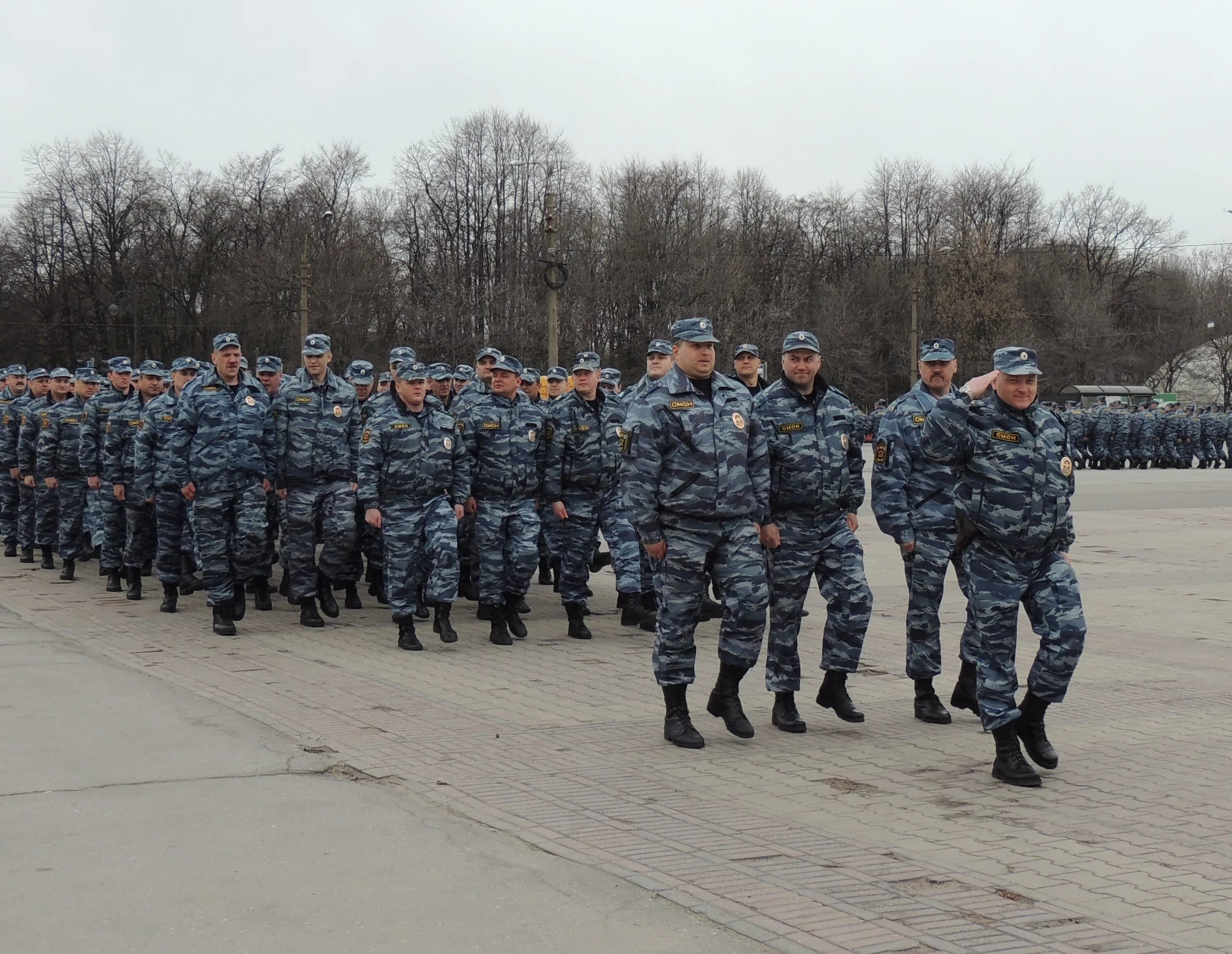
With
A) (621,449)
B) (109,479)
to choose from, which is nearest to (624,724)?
(621,449)

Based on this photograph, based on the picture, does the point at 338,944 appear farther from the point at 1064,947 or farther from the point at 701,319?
the point at 701,319

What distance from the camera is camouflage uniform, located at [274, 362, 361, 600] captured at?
1179 centimetres

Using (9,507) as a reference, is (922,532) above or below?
above

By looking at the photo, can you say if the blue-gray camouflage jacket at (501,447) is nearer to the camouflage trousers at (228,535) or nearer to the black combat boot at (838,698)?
the camouflage trousers at (228,535)

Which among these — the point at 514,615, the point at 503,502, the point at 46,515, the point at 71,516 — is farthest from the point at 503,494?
the point at 46,515

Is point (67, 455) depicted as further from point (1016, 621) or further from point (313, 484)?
point (1016, 621)

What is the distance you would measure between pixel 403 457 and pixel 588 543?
165cm

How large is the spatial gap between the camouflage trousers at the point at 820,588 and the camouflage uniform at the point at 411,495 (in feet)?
11.6

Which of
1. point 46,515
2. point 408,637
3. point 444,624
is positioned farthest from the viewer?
point 46,515

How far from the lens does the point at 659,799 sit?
6418 mm

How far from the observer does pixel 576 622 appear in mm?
11289

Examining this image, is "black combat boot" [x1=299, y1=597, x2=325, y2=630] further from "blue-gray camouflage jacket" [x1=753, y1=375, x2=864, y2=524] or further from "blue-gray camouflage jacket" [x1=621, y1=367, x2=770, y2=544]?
"blue-gray camouflage jacket" [x1=753, y1=375, x2=864, y2=524]

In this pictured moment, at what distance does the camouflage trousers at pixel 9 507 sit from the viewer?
18000 mm

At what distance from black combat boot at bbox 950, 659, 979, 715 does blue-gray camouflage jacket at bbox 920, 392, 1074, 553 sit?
62.7 inches
